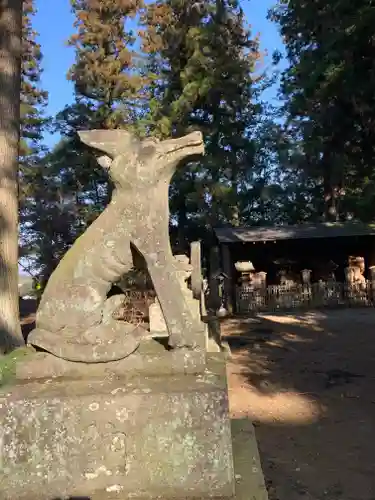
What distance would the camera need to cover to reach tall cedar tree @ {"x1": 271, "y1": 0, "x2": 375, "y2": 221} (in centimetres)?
1550

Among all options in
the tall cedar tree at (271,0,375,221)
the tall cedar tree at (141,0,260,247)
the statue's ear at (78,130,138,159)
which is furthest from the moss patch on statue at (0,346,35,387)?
the tall cedar tree at (141,0,260,247)

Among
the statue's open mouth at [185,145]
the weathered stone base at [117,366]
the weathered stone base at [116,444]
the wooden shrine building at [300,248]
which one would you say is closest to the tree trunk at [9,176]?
the weathered stone base at [117,366]

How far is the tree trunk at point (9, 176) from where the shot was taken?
7.04 metres

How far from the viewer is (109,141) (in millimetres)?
2992

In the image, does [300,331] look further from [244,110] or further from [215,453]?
[244,110]

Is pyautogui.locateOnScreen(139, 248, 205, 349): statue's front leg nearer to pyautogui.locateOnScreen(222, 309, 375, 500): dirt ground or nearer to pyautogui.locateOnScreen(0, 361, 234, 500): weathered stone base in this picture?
pyautogui.locateOnScreen(0, 361, 234, 500): weathered stone base

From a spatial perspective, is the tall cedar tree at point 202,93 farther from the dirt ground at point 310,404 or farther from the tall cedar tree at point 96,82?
the dirt ground at point 310,404

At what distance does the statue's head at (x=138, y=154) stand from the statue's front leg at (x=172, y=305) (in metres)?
0.45

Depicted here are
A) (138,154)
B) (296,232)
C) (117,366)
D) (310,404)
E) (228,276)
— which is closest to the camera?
(117,366)

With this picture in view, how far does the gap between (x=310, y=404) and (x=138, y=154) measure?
5.19m

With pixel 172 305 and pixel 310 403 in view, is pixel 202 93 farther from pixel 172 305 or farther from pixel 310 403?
pixel 172 305

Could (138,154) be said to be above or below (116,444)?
above

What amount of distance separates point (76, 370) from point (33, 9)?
2733cm

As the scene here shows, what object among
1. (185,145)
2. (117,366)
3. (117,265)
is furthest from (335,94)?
(117,366)
